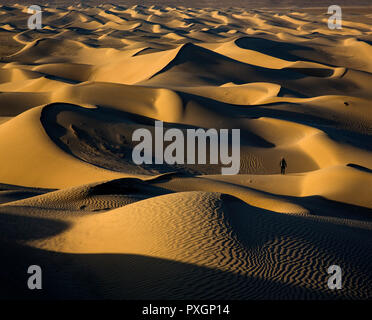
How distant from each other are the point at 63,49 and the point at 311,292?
140ft

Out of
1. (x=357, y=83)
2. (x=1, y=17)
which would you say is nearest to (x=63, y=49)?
(x=357, y=83)

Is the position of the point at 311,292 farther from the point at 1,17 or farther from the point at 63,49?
the point at 1,17

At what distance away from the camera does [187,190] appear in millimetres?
11375

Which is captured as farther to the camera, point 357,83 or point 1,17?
point 1,17

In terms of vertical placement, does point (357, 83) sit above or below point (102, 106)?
below

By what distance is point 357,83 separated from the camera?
29.6 meters

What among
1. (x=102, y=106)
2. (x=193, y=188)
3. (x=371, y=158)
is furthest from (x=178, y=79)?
(x=193, y=188)

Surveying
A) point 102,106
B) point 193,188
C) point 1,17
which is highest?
point 193,188

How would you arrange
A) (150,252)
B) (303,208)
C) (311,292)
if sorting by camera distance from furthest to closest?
(303,208)
(150,252)
(311,292)

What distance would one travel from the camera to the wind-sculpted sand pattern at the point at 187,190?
20.9 feet

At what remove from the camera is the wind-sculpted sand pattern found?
20.9 ft
